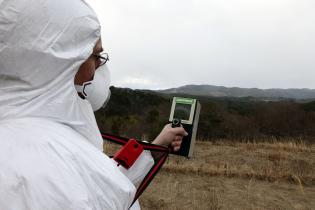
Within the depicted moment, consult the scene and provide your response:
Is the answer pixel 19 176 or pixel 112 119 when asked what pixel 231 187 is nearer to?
pixel 19 176

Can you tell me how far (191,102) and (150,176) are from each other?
385mm

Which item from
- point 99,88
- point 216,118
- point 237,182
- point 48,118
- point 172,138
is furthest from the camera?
point 216,118

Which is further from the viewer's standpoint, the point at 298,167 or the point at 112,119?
the point at 112,119

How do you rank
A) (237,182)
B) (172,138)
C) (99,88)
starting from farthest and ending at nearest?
1. (237,182)
2. (172,138)
3. (99,88)

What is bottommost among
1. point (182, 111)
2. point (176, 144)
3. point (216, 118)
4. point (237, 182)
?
point (216, 118)

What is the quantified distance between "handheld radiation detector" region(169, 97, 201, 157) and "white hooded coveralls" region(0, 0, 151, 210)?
67cm

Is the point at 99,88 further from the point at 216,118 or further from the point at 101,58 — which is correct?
the point at 216,118

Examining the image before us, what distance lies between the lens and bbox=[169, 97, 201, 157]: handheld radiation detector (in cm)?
170

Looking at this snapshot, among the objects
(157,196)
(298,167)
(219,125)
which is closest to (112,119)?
(219,125)

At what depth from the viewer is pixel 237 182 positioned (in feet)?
22.1

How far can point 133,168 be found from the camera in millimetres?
1434

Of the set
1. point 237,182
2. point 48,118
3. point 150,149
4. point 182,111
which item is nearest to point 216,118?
point 237,182

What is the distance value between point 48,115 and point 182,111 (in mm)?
811

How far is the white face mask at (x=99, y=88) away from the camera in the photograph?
1.37 meters
